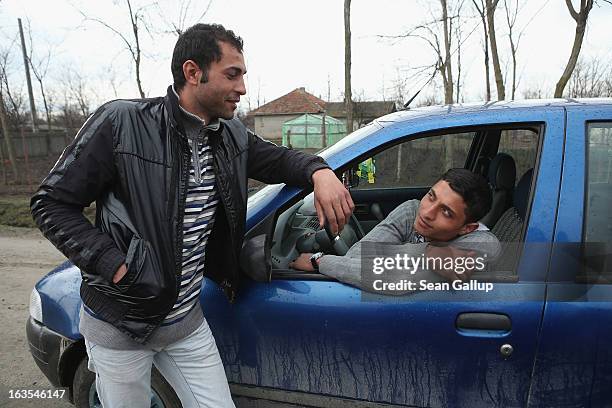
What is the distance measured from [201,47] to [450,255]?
1.19m

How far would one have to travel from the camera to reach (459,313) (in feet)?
5.43

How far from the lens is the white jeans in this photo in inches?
63.7

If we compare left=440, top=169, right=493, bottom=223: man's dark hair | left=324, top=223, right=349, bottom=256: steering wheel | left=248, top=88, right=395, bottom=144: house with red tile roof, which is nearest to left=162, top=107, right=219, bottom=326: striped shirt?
left=324, top=223, right=349, bottom=256: steering wheel

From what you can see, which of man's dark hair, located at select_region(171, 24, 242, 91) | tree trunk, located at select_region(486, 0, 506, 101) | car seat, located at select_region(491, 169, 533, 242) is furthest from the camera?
tree trunk, located at select_region(486, 0, 506, 101)

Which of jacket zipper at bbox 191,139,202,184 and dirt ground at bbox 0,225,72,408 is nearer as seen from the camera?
jacket zipper at bbox 191,139,202,184

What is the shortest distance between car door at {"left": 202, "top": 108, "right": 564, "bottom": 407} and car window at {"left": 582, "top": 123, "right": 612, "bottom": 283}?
0.13 meters

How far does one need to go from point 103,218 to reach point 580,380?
180cm

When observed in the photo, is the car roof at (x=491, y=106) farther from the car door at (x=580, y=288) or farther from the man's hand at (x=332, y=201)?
the man's hand at (x=332, y=201)

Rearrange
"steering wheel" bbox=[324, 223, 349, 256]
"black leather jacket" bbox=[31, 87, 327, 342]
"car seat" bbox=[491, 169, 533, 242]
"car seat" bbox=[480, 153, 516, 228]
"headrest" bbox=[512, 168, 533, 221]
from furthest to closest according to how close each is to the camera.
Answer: "car seat" bbox=[480, 153, 516, 228], "steering wheel" bbox=[324, 223, 349, 256], "headrest" bbox=[512, 168, 533, 221], "car seat" bbox=[491, 169, 533, 242], "black leather jacket" bbox=[31, 87, 327, 342]

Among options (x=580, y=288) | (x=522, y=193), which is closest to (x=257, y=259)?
(x=580, y=288)

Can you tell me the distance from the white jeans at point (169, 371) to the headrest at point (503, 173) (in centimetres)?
184

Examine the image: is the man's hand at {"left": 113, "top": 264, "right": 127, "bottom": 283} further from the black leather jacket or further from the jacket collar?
the jacket collar

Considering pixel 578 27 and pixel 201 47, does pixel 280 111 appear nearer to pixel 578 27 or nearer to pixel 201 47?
pixel 578 27

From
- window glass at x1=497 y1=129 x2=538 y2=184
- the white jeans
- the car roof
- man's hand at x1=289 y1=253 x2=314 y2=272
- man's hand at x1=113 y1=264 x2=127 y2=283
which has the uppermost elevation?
the car roof
